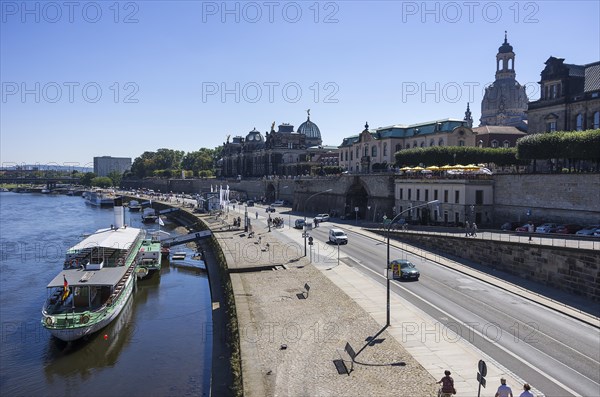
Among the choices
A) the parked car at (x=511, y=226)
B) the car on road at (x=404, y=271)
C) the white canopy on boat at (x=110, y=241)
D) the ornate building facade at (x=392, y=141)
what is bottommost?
the car on road at (x=404, y=271)

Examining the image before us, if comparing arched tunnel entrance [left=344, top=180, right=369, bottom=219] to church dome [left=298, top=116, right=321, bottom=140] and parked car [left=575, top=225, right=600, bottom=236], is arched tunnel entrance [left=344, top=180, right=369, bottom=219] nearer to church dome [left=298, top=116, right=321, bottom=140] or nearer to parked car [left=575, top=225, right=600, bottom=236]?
parked car [left=575, top=225, right=600, bottom=236]

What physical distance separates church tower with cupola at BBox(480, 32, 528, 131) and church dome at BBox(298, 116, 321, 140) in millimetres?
49494

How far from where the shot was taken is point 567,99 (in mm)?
55281

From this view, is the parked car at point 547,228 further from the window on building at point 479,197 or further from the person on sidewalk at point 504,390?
the person on sidewalk at point 504,390

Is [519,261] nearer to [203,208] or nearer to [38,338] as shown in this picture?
[38,338]

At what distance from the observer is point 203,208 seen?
10844cm

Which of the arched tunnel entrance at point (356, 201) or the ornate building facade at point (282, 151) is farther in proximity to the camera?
the ornate building facade at point (282, 151)

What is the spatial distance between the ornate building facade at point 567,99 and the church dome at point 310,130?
98740 millimetres

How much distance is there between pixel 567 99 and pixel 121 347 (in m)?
52.0

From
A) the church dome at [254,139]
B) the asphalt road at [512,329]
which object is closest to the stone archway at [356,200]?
the asphalt road at [512,329]

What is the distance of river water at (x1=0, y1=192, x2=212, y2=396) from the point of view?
26.1m

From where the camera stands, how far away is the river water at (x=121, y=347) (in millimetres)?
26062

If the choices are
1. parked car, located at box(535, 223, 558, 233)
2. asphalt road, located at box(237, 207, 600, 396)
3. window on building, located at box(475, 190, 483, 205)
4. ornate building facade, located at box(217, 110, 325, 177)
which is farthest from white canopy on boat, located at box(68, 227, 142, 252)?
ornate building facade, located at box(217, 110, 325, 177)

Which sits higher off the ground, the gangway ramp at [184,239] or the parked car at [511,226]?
the parked car at [511,226]
